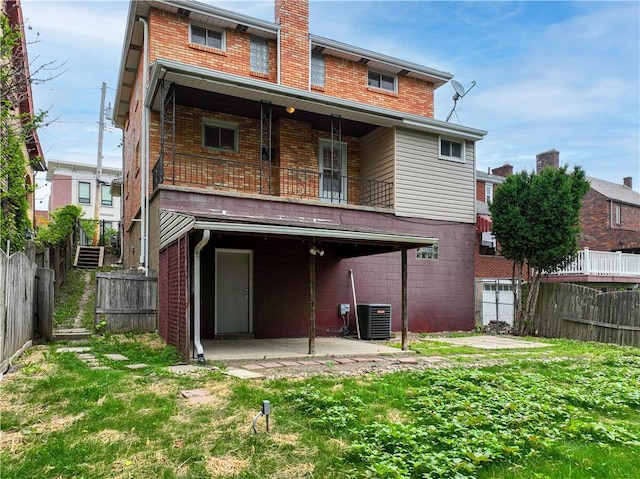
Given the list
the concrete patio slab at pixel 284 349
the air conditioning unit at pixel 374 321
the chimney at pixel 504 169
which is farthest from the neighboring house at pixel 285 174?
the chimney at pixel 504 169

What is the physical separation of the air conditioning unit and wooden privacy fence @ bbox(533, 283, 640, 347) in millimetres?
5450

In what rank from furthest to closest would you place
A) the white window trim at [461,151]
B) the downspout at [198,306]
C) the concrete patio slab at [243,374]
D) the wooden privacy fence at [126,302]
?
1. the white window trim at [461,151]
2. the wooden privacy fence at [126,302]
3. the downspout at [198,306]
4. the concrete patio slab at [243,374]

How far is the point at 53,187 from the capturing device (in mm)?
34812

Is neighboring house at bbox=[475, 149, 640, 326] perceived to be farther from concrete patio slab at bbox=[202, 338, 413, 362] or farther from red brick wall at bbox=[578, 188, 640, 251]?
concrete patio slab at bbox=[202, 338, 413, 362]

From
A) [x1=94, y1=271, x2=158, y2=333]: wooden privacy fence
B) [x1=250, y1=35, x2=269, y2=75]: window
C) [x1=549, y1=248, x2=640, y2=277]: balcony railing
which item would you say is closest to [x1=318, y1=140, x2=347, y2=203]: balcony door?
[x1=250, y1=35, x2=269, y2=75]: window

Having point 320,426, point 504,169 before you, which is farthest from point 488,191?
point 320,426

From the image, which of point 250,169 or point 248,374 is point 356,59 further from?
point 248,374

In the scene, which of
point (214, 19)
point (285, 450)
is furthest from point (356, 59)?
point (285, 450)

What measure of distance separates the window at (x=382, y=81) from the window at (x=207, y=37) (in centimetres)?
518

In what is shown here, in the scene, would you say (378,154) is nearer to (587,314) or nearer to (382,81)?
(382,81)

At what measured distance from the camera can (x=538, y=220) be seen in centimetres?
1380

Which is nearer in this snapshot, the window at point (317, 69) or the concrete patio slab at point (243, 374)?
the concrete patio slab at point (243, 374)

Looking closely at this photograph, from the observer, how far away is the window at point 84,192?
3453cm

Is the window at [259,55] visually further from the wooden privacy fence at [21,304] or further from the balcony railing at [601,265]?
the balcony railing at [601,265]
